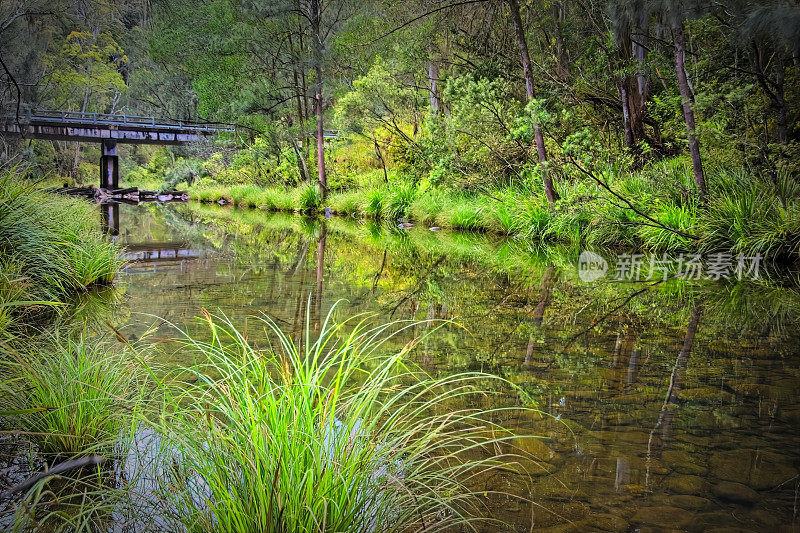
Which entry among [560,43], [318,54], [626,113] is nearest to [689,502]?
[626,113]

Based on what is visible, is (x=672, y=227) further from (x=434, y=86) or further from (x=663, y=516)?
(x=434, y=86)

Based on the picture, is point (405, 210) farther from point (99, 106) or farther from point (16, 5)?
point (99, 106)

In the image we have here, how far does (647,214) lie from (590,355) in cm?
578

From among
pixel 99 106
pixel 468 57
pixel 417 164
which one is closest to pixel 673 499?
pixel 468 57

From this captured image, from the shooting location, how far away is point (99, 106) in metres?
41.7

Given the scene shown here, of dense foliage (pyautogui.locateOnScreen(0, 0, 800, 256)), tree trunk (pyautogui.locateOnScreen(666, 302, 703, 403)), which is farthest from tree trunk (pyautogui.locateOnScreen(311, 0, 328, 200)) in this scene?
tree trunk (pyautogui.locateOnScreen(666, 302, 703, 403))

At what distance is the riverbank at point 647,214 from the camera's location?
8.17m

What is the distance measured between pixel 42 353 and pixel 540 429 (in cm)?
262

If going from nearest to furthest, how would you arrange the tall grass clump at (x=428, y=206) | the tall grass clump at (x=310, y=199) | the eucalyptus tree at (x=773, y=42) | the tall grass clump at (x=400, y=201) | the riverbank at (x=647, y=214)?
the eucalyptus tree at (x=773, y=42)
the riverbank at (x=647, y=214)
the tall grass clump at (x=428, y=206)
the tall grass clump at (x=400, y=201)
the tall grass clump at (x=310, y=199)

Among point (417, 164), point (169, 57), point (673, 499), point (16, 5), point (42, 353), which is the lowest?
point (673, 499)

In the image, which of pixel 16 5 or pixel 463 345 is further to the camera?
pixel 16 5

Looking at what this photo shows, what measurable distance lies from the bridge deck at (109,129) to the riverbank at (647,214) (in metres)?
20.3

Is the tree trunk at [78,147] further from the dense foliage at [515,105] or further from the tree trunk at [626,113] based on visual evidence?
the tree trunk at [626,113]

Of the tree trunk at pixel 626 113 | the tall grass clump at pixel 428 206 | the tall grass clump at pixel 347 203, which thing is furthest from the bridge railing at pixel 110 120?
the tree trunk at pixel 626 113
